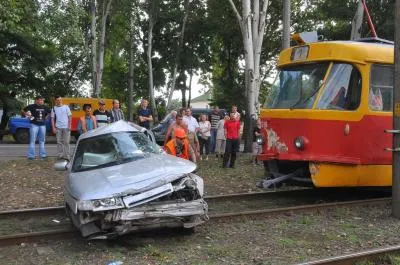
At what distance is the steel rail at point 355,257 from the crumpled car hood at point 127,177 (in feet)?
7.09

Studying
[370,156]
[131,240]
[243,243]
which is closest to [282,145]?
[370,156]

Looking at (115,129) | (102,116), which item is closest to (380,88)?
(115,129)

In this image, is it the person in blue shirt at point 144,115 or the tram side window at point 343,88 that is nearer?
the tram side window at point 343,88

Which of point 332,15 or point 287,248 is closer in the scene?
point 287,248

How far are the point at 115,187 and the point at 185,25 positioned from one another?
1391 inches

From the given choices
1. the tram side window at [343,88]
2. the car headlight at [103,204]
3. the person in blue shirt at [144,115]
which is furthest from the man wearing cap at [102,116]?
the car headlight at [103,204]

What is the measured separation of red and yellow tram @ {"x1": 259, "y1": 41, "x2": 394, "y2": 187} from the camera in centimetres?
993

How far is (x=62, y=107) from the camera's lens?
1509 cm

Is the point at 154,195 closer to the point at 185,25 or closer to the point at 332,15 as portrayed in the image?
the point at 332,15

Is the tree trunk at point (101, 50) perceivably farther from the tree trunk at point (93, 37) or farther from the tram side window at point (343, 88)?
the tram side window at point (343, 88)

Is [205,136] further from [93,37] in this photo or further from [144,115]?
[93,37]

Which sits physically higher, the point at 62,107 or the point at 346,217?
the point at 62,107

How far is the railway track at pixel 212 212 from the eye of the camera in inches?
297

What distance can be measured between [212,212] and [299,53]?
11.5 ft
